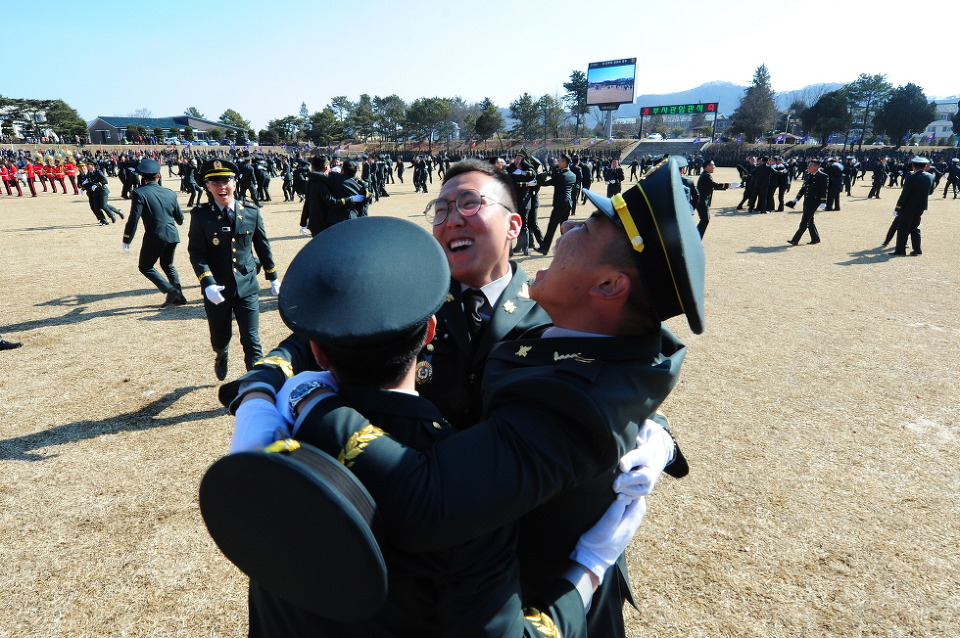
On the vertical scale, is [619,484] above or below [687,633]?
above

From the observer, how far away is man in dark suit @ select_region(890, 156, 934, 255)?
11516mm

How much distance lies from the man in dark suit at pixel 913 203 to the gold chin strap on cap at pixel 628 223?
13.2 m

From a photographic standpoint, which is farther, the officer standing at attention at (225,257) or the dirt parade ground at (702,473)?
the officer standing at attention at (225,257)

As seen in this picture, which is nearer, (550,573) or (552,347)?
(552,347)

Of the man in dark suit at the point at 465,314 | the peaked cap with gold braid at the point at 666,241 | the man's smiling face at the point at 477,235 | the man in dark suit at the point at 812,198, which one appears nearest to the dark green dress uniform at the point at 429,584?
the man in dark suit at the point at 465,314

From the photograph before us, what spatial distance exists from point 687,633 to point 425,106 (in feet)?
295

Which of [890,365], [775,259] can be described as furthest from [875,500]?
[775,259]

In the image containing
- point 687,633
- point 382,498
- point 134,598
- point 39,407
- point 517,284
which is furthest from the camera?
point 39,407

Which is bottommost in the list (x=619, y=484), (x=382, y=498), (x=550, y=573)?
(x=550, y=573)

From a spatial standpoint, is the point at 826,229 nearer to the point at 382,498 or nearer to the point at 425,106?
the point at 382,498

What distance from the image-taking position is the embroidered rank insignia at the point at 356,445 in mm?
1048

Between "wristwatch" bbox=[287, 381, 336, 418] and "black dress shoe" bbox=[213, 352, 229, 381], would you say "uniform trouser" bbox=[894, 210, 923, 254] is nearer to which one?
"black dress shoe" bbox=[213, 352, 229, 381]

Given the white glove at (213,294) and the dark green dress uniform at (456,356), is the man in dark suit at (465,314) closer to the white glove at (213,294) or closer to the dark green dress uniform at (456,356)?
the dark green dress uniform at (456,356)

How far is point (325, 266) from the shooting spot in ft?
3.87
